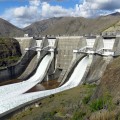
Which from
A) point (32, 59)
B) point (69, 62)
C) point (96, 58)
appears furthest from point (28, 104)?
point (32, 59)

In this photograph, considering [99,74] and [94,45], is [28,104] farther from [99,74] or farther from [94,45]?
[94,45]

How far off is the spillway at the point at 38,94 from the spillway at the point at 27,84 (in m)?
1.98

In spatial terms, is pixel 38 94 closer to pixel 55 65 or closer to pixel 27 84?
pixel 27 84

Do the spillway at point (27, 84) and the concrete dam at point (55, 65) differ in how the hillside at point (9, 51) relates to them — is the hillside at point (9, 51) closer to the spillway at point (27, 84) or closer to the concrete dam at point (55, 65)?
the concrete dam at point (55, 65)

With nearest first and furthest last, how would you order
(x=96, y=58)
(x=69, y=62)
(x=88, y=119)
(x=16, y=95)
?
(x=88, y=119) < (x=16, y=95) < (x=96, y=58) < (x=69, y=62)

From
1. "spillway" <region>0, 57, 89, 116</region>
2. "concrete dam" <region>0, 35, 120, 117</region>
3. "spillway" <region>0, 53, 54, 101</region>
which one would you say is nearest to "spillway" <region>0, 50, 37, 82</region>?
"concrete dam" <region>0, 35, 120, 117</region>

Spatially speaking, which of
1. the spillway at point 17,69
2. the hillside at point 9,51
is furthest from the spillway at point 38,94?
the hillside at point 9,51

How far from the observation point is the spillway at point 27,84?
35.7m

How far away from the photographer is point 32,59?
168ft

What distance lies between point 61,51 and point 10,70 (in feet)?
32.2

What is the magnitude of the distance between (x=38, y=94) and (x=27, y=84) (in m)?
7.67

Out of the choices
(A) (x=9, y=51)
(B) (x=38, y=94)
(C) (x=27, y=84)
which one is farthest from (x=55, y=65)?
(B) (x=38, y=94)

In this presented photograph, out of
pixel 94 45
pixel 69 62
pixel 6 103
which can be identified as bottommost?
pixel 6 103

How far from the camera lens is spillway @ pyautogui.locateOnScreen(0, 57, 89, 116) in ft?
95.7
